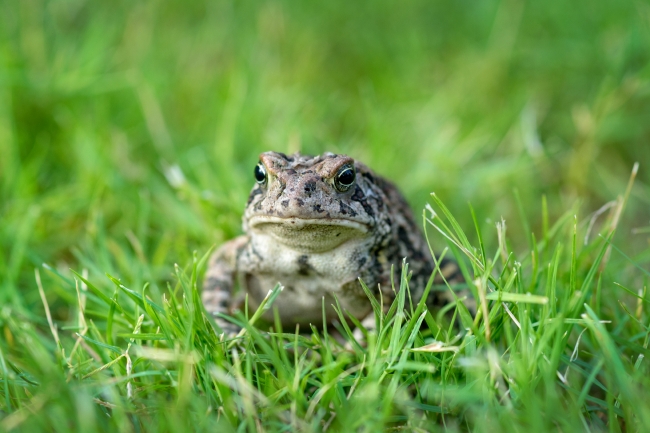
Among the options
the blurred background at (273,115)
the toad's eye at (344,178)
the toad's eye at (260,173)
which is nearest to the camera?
the toad's eye at (344,178)

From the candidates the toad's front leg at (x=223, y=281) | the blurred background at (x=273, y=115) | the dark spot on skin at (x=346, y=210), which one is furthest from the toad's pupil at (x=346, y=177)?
the blurred background at (x=273, y=115)

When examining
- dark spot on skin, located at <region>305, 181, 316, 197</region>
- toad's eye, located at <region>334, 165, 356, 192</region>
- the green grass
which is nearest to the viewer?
the green grass

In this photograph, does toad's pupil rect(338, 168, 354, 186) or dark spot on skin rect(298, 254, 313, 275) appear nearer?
toad's pupil rect(338, 168, 354, 186)

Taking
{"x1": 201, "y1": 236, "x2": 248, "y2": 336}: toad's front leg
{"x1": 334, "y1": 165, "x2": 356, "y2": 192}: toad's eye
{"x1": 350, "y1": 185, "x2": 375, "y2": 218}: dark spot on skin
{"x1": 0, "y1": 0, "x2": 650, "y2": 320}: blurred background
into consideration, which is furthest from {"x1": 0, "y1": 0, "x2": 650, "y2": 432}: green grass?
{"x1": 334, "y1": 165, "x2": 356, "y2": 192}: toad's eye

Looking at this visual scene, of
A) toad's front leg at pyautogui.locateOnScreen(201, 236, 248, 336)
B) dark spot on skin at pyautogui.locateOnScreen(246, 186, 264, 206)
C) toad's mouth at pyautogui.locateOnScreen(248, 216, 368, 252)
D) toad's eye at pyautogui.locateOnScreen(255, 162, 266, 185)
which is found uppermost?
toad's eye at pyautogui.locateOnScreen(255, 162, 266, 185)

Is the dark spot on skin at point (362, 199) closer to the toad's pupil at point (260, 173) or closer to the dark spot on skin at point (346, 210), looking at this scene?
the dark spot on skin at point (346, 210)

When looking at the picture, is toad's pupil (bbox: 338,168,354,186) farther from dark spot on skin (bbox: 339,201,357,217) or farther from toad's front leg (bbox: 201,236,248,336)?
toad's front leg (bbox: 201,236,248,336)

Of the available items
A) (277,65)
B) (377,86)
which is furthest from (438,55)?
(277,65)
